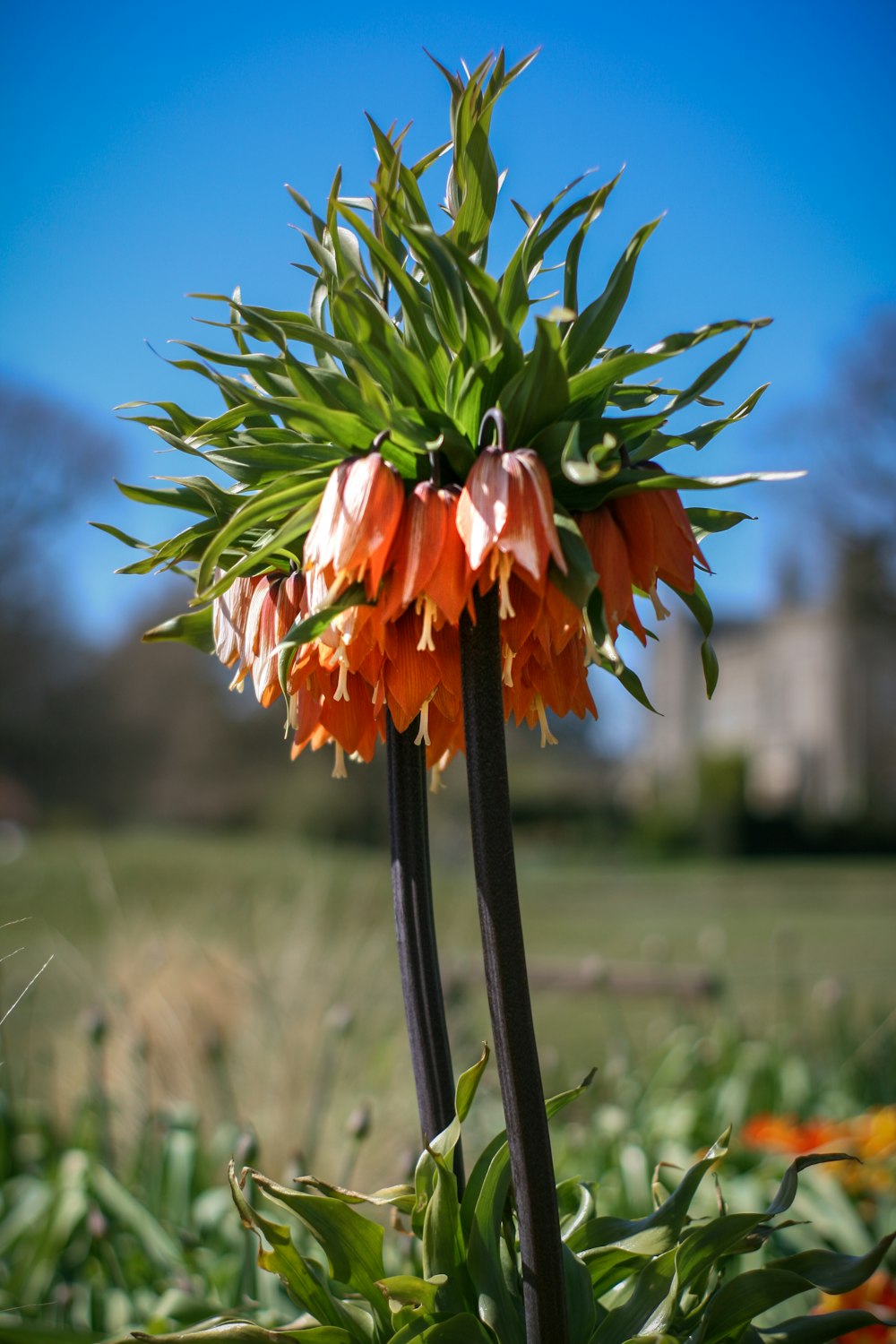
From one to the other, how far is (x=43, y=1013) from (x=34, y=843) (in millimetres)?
11698

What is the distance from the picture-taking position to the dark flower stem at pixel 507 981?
1.03m

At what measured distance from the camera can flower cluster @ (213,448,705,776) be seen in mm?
956

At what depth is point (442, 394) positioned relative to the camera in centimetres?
106

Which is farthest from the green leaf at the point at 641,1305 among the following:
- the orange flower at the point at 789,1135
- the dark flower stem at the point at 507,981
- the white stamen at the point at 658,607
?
the orange flower at the point at 789,1135

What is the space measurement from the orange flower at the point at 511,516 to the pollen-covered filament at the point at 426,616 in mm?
67

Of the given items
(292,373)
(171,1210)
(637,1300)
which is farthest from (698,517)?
(171,1210)

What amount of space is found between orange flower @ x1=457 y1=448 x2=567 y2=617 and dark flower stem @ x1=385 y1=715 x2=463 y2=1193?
0.94 ft

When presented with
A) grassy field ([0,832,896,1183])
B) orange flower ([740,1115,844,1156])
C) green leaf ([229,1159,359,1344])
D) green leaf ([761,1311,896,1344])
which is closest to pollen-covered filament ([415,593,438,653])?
grassy field ([0,832,896,1183])

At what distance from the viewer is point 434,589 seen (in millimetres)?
983

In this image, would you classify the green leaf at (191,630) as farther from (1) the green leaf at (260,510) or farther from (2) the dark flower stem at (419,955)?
(2) the dark flower stem at (419,955)

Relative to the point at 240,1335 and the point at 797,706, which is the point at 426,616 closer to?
the point at 240,1335

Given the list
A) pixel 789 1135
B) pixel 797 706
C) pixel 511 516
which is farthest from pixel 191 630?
pixel 797 706

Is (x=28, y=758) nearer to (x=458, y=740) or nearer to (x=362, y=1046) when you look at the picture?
(x=362, y=1046)

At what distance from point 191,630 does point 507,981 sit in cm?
51
